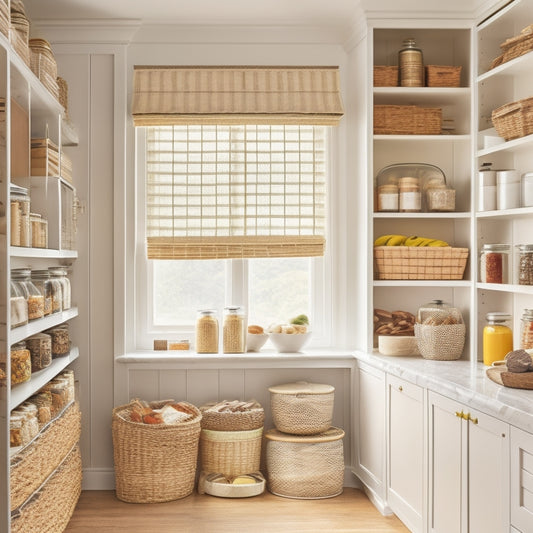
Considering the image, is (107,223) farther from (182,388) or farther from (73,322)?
(182,388)

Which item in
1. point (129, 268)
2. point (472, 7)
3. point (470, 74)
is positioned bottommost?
point (129, 268)

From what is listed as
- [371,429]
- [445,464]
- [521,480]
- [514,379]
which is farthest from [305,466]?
[521,480]

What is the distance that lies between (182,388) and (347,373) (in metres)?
0.96

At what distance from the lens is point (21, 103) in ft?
10.3

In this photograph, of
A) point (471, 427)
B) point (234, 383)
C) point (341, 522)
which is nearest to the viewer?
point (471, 427)

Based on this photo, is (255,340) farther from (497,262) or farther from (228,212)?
(497,262)

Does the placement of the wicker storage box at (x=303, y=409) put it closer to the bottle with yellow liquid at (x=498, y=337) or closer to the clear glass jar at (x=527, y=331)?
the bottle with yellow liquid at (x=498, y=337)

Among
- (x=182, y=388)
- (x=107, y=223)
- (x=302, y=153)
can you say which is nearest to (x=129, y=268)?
(x=107, y=223)

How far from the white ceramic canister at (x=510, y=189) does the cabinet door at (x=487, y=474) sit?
1165mm

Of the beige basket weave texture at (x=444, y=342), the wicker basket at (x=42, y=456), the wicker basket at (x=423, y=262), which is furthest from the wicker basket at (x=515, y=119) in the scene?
the wicker basket at (x=42, y=456)

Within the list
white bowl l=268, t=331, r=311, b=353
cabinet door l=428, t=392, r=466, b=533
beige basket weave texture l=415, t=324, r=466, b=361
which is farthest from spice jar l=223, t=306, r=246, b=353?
cabinet door l=428, t=392, r=466, b=533

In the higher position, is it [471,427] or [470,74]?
[470,74]

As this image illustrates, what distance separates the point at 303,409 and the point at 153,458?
85 cm

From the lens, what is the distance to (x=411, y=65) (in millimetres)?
4156
